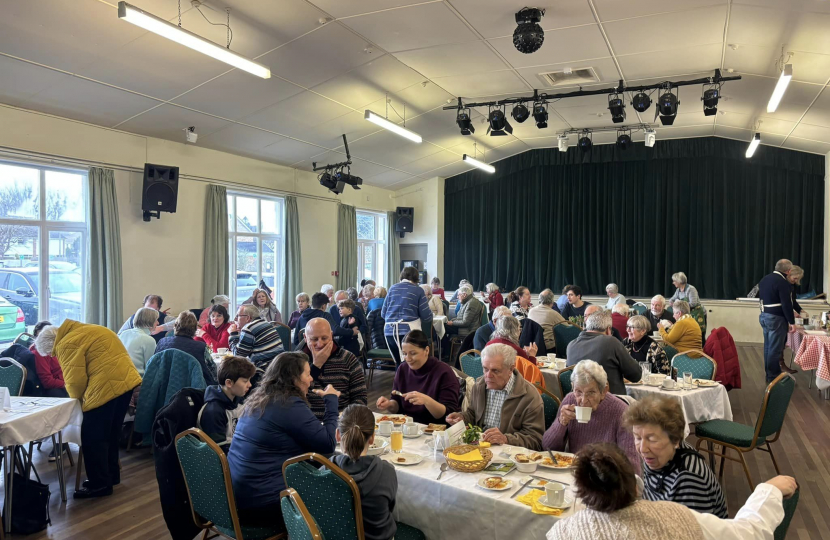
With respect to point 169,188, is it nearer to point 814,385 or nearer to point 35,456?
point 35,456

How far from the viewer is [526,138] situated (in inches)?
476

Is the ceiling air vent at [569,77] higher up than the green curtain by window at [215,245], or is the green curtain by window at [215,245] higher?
the ceiling air vent at [569,77]

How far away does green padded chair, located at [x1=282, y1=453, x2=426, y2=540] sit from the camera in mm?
2232

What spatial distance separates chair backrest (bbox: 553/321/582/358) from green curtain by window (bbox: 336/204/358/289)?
5926mm

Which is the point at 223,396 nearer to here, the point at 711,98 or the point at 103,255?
the point at 103,255

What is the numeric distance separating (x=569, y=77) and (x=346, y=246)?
5.88 meters

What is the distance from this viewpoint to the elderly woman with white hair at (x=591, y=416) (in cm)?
300

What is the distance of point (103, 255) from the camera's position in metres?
7.42

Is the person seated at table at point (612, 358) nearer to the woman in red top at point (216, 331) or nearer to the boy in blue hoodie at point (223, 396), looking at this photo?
the boy in blue hoodie at point (223, 396)

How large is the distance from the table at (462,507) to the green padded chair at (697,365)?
9.64ft

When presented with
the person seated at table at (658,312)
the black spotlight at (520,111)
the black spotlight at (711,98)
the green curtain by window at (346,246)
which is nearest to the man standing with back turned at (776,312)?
the person seated at table at (658,312)

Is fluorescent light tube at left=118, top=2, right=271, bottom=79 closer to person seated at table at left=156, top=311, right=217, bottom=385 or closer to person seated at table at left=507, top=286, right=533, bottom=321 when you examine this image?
person seated at table at left=156, top=311, right=217, bottom=385

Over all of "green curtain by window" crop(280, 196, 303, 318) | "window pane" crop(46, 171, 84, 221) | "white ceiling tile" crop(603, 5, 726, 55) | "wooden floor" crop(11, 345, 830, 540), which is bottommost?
"wooden floor" crop(11, 345, 830, 540)

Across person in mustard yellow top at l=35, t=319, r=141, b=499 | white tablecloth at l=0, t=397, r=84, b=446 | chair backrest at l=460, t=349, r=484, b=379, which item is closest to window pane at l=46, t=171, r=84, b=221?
person in mustard yellow top at l=35, t=319, r=141, b=499
